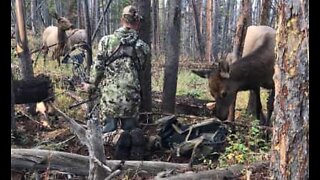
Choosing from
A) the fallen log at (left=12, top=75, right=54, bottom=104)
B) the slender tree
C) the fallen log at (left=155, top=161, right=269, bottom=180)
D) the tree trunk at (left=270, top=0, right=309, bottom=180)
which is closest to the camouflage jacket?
→ the fallen log at (left=155, top=161, right=269, bottom=180)

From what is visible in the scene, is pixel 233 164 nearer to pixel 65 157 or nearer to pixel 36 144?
pixel 65 157

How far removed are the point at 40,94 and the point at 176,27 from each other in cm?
284

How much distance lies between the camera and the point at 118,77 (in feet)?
23.1

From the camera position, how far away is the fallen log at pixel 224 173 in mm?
5302

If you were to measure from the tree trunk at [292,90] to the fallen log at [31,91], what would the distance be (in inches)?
224

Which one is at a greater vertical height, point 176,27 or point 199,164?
point 176,27

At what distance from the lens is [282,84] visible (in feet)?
13.3

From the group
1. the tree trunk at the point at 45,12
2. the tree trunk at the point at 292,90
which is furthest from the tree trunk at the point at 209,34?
the tree trunk at the point at 292,90

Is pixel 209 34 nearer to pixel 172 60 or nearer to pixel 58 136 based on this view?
pixel 172 60

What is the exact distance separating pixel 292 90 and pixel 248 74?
19.0ft

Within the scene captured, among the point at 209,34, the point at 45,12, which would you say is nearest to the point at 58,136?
the point at 209,34
